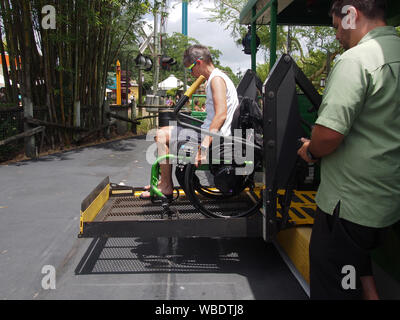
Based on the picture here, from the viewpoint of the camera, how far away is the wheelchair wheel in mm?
3059

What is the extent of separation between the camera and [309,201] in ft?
11.6

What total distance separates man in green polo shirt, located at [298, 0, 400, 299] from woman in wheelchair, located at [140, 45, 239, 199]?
55.8 inches

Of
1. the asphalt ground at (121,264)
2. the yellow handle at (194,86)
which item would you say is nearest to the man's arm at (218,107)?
the yellow handle at (194,86)

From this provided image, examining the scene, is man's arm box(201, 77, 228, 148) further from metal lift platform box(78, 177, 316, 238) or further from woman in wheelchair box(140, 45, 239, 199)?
metal lift platform box(78, 177, 316, 238)

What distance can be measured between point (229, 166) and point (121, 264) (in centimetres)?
116

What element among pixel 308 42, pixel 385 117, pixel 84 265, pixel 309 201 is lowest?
pixel 84 265

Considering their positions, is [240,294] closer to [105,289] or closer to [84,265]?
[105,289]

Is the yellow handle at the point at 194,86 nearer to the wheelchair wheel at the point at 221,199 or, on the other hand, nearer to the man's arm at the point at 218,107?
the man's arm at the point at 218,107

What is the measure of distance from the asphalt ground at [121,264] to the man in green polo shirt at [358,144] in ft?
3.58

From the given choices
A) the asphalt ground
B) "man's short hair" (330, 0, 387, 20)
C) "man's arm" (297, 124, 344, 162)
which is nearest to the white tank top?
the asphalt ground

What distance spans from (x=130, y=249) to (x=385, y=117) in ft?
8.27

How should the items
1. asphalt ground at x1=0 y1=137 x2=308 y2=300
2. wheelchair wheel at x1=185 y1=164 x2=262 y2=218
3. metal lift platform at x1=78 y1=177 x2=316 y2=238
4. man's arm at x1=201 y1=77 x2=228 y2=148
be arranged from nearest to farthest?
asphalt ground at x1=0 y1=137 x2=308 y2=300
metal lift platform at x1=78 y1=177 x2=316 y2=238
man's arm at x1=201 y1=77 x2=228 y2=148
wheelchair wheel at x1=185 y1=164 x2=262 y2=218
